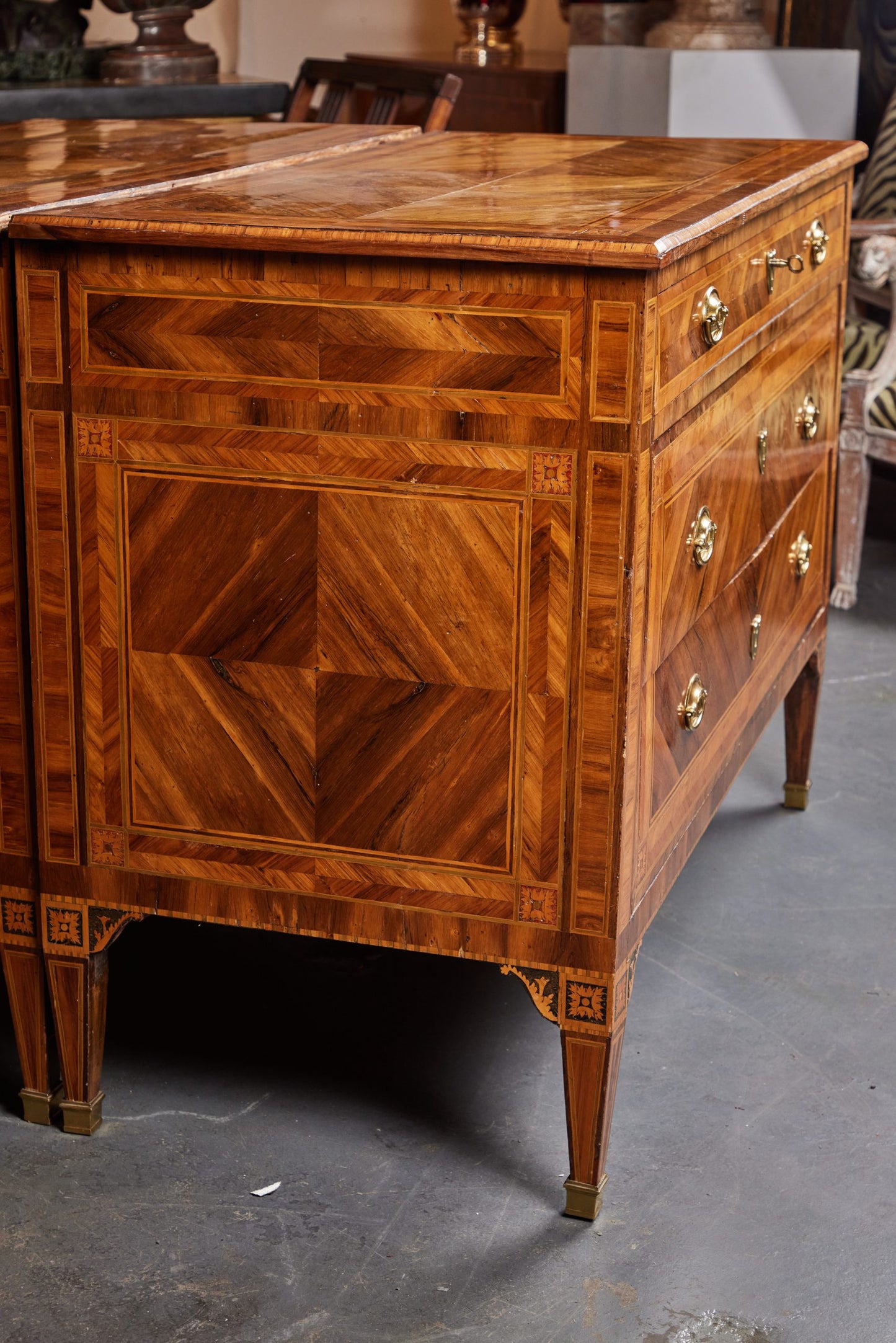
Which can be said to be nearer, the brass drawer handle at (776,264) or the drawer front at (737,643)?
the drawer front at (737,643)

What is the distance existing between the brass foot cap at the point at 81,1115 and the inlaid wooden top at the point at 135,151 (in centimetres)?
106

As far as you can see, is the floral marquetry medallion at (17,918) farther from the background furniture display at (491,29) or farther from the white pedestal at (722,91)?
the background furniture display at (491,29)

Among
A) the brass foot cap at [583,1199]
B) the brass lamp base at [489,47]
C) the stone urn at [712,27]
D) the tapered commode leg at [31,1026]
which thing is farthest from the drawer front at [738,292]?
the brass lamp base at [489,47]

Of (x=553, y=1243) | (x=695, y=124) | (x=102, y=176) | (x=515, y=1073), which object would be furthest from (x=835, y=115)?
(x=553, y=1243)

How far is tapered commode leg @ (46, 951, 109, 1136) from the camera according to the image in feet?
6.55

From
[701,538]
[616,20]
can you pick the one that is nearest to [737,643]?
[701,538]

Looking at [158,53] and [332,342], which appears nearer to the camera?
[332,342]

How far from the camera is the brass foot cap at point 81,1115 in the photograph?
2033 mm

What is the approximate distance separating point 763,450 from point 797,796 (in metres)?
0.97

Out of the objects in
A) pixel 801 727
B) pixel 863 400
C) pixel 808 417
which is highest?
pixel 808 417

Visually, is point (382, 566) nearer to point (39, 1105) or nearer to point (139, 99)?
point (39, 1105)

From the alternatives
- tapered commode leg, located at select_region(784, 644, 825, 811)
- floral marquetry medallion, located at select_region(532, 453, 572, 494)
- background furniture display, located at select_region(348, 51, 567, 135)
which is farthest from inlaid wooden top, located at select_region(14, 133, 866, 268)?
background furniture display, located at select_region(348, 51, 567, 135)

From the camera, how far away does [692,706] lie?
2000 mm

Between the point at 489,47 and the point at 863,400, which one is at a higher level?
the point at 489,47
